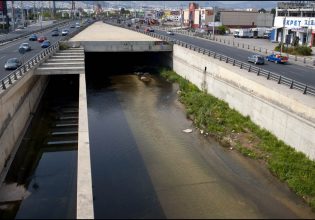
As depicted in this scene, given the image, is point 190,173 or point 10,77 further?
point 10,77

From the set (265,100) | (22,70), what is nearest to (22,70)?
(22,70)

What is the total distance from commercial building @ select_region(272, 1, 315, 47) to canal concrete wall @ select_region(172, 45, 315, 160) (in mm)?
34228

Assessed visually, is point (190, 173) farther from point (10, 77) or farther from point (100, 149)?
point (10, 77)

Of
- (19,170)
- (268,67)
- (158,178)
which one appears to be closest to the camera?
(158,178)

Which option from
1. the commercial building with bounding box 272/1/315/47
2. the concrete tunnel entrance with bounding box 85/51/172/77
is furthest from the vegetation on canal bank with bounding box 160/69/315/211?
the commercial building with bounding box 272/1/315/47

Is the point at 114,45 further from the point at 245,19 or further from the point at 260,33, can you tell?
the point at 245,19

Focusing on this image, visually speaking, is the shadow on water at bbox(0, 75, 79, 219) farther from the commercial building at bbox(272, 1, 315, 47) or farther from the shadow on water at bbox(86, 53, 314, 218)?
the commercial building at bbox(272, 1, 315, 47)

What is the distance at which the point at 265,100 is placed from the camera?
3578cm

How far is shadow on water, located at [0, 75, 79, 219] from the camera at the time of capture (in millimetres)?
24578

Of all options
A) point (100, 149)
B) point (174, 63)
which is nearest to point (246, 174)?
point (100, 149)

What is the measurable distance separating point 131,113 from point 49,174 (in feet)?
59.0

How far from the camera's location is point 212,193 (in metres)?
26.3

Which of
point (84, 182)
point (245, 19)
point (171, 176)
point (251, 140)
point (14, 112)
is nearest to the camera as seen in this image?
point (84, 182)

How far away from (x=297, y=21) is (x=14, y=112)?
69142 mm
